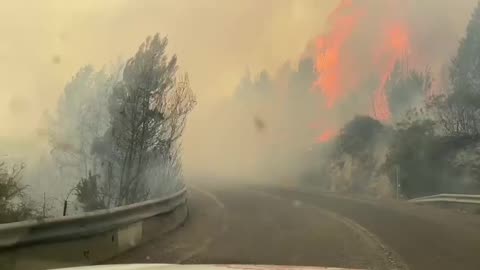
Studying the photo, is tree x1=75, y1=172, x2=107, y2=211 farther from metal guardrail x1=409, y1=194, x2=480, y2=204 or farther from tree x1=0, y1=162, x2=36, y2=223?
metal guardrail x1=409, y1=194, x2=480, y2=204

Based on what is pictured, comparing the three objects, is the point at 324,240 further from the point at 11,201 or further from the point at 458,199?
the point at 458,199

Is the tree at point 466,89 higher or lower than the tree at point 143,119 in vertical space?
higher

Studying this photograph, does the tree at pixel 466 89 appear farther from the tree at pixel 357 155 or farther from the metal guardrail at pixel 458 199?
the metal guardrail at pixel 458 199

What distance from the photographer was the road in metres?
9.29

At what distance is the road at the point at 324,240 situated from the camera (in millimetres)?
9289

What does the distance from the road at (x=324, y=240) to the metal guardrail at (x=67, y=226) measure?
55 cm

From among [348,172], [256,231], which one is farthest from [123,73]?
[348,172]

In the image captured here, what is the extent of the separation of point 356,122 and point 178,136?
2532 centimetres

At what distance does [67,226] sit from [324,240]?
5.54 metres

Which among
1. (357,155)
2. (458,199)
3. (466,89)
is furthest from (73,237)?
(357,155)

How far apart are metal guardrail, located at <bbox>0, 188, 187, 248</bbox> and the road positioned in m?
0.55

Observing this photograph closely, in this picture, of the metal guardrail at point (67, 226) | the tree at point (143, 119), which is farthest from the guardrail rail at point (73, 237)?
the tree at point (143, 119)

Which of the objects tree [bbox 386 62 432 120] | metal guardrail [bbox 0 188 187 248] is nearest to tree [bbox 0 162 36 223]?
metal guardrail [bbox 0 188 187 248]

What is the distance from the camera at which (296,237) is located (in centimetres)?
1211
